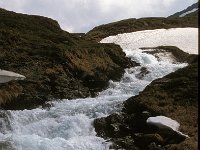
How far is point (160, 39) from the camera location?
5900 centimetres

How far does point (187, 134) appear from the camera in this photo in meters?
18.9

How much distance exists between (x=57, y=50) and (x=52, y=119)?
1121 cm

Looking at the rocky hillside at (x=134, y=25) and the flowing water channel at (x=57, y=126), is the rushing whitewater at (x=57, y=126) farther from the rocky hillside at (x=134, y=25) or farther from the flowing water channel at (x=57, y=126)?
the rocky hillside at (x=134, y=25)

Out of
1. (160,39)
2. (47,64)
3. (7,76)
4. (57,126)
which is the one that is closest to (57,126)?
(57,126)

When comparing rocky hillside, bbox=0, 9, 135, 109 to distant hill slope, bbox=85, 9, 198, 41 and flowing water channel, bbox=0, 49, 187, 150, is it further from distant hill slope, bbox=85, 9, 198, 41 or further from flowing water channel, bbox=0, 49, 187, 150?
distant hill slope, bbox=85, 9, 198, 41

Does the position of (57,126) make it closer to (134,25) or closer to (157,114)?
(157,114)

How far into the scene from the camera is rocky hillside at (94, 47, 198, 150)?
18562 millimetres

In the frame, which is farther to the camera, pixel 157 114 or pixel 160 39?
pixel 160 39

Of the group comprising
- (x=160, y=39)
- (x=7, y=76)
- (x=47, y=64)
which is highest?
(x=160, y=39)

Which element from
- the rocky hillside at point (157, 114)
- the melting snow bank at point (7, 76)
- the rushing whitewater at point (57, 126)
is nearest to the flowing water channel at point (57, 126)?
the rushing whitewater at point (57, 126)

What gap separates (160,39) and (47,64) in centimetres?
3097

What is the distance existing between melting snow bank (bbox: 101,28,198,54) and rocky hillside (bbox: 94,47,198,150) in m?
28.2

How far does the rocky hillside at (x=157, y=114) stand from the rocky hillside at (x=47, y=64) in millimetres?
5793

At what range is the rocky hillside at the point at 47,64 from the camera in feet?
86.2
